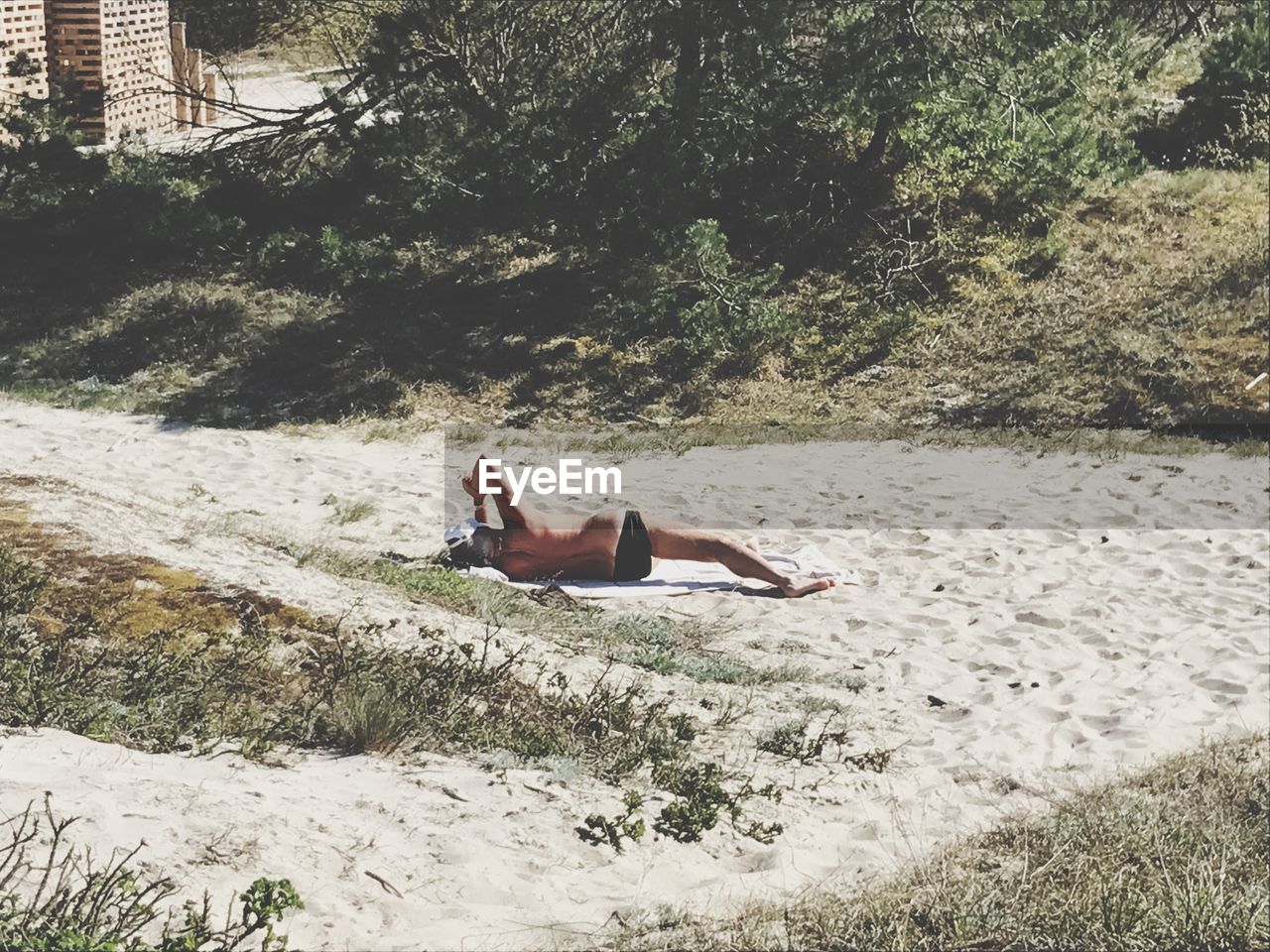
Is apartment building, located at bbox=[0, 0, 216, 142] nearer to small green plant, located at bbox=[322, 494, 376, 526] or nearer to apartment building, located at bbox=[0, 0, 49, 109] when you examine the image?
apartment building, located at bbox=[0, 0, 49, 109]

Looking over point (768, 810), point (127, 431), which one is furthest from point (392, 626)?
point (127, 431)

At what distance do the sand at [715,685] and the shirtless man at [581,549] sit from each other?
0.29 metres

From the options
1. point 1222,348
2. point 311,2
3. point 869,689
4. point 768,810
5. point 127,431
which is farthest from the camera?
point 311,2

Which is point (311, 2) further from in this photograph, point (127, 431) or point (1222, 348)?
point (1222, 348)

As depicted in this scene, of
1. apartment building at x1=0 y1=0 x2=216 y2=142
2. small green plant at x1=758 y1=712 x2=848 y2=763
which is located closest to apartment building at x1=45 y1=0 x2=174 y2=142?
apartment building at x1=0 y1=0 x2=216 y2=142

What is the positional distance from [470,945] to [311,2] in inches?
514

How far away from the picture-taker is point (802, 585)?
745cm

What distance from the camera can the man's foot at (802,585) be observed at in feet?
24.3

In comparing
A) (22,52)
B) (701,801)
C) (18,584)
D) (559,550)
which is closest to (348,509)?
(559,550)

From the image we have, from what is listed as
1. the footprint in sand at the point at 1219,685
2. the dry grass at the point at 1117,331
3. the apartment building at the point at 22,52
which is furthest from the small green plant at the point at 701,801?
the apartment building at the point at 22,52

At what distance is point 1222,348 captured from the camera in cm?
1340

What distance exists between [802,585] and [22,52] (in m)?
10.3

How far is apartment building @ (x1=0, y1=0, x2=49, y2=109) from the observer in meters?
13.8

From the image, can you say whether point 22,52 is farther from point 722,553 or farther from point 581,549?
point 722,553
